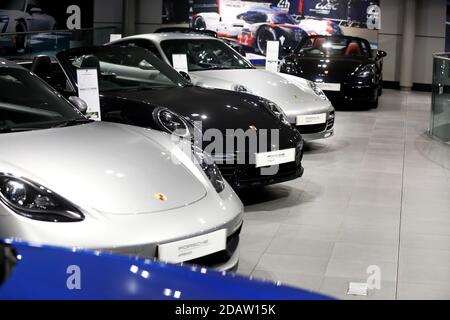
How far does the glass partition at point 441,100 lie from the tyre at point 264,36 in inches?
302

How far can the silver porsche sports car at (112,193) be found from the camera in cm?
334

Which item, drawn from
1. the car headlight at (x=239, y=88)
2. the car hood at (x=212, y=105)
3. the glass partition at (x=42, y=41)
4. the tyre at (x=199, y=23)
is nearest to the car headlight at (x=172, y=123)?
the car hood at (x=212, y=105)

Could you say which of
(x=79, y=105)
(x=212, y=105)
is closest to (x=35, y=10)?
(x=212, y=105)

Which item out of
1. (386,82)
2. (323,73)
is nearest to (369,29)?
(386,82)

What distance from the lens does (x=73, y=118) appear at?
4.54 m

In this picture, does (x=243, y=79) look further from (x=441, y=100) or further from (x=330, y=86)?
(x=330, y=86)

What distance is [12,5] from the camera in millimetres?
17266

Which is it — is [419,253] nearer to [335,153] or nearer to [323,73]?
[335,153]

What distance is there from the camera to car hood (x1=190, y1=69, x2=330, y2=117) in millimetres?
7684

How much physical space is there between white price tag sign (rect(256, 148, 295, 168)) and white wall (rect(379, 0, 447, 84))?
1039 centimetres

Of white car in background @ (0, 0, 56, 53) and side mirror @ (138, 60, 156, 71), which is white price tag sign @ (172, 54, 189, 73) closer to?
side mirror @ (138, 60, 156, 71)

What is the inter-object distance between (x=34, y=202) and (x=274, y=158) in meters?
2.58

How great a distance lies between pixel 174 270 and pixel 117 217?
1400mm

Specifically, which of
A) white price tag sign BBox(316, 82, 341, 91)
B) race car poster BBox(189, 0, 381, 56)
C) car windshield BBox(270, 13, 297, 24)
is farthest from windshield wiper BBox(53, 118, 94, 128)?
car windshield BBox(270, 13, 297, 24)
